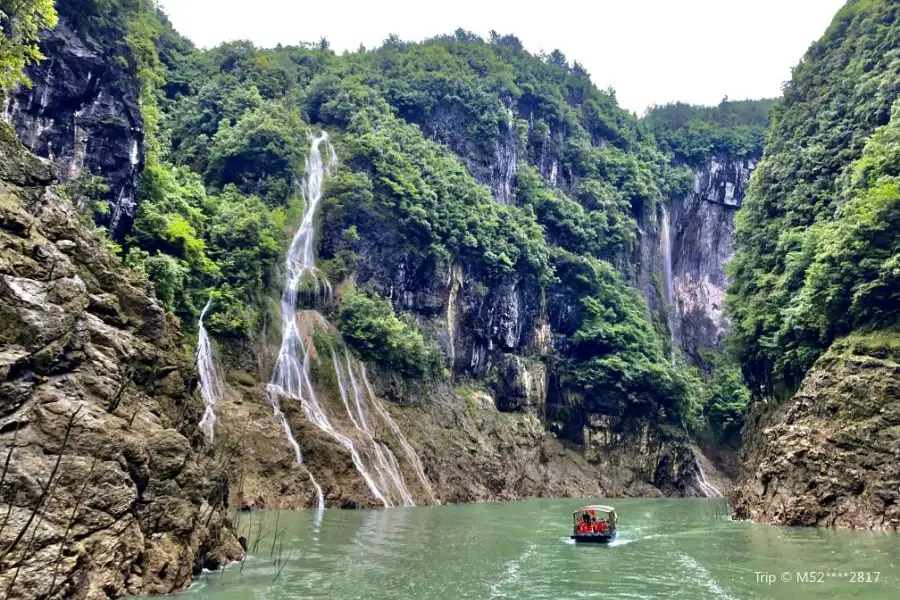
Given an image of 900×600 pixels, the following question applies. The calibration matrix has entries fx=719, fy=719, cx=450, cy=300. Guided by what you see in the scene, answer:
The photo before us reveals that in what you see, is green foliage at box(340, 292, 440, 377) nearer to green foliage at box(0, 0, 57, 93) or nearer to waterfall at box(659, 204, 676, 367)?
green foliage at box(0, 0, 57, 93)

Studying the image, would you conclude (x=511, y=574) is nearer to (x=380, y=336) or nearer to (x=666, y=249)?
(x=380, y=336)

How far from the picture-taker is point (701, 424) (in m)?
59.3

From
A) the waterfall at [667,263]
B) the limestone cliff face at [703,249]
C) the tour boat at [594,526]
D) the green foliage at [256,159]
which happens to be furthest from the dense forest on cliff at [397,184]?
the tour boat at [594,526]

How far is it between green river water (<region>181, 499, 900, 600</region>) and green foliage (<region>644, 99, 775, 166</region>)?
224 feet

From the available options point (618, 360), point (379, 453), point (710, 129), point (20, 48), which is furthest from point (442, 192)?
point (710, 129)

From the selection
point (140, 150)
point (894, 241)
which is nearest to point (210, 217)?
point (140, 150)

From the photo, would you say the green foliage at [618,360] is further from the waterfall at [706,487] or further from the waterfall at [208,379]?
the waterfall at [208,379]

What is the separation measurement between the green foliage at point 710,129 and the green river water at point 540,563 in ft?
224

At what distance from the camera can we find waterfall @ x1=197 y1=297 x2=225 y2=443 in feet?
101

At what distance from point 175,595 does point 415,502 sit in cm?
2421

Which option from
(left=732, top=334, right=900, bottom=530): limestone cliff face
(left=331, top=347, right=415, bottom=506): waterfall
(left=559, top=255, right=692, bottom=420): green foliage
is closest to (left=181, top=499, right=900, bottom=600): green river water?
(left=732, top=334, right=900, bottom=530): limestone cliff face

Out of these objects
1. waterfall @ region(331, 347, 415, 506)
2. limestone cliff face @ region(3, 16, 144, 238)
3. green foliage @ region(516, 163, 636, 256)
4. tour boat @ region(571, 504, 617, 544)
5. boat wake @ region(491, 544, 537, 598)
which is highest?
green foliage @ region(516, 163, 636, 256)

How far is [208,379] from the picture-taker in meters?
32.9

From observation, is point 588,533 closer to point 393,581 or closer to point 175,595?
point 393,581
